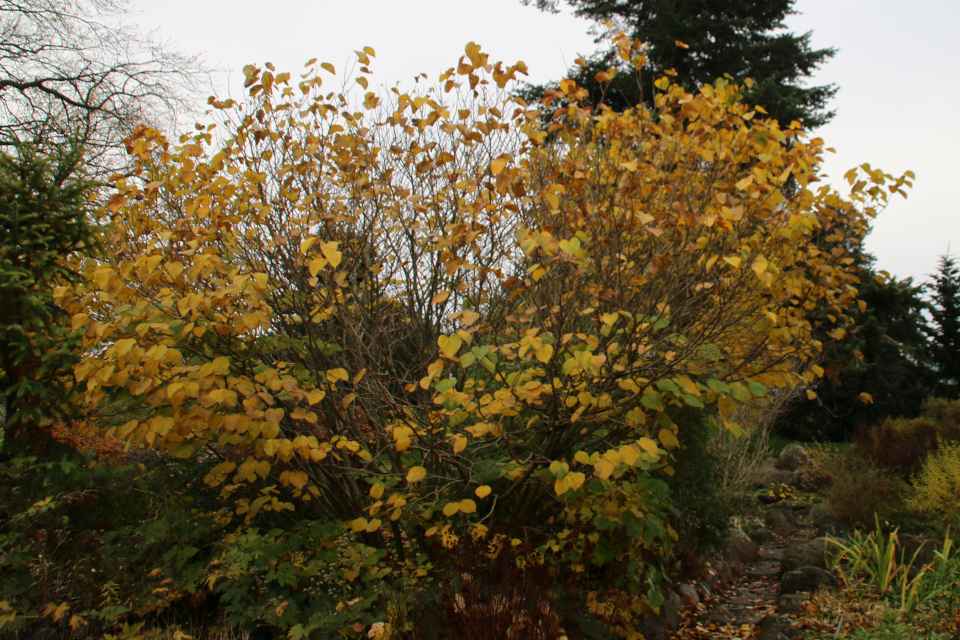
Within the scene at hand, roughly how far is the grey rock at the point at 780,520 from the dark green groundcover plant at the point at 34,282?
817 cm

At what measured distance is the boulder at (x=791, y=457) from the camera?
12.0m

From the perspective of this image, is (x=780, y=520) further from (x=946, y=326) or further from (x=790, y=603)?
(x=946, y=326)

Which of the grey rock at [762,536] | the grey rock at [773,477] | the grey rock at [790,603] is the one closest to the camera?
the grey rock at [790,603]

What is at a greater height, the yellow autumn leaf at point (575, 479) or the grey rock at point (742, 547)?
the yellow autumn leaf at point (575, 479)

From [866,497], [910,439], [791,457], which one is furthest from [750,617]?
[791,457]

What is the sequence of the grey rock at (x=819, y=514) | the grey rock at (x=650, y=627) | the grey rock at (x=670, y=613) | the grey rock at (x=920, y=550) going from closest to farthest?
1. the grey rock at (x=650, y=627)
2. the grey rock at (x=670, y=613)
3. the grey rock at (x=920, y=550)
4. the grey rock at (x=819, y=514)

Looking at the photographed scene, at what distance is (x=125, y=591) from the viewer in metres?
3.04

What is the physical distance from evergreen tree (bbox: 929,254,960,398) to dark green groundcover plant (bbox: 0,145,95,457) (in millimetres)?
16728

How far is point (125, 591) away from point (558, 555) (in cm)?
223

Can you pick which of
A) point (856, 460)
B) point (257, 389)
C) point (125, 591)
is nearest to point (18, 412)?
point (125, 591)

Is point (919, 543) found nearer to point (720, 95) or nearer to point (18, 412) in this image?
point (720, 95)

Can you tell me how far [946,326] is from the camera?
→ 14.7m

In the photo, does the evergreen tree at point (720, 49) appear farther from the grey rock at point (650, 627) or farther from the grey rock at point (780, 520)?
the grey rock at point (650, 627)

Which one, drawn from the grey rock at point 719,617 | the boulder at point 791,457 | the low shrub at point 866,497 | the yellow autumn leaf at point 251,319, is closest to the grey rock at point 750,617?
the grey rock at point 719,617
